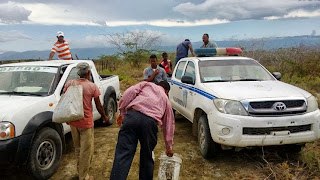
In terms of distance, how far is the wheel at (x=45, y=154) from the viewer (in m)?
3.91

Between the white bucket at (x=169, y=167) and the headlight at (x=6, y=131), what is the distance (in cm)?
189

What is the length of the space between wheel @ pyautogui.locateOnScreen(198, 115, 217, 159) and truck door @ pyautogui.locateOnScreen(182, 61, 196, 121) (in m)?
0.59

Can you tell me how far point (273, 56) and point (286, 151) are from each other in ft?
33.6

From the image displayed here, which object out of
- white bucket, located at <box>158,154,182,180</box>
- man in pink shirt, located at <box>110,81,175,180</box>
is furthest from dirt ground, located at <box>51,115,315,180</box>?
man in pink shirt, located at <box>110,81,175,180</box>

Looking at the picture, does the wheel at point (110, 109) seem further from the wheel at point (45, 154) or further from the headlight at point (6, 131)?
the headlight at point (6, 131)

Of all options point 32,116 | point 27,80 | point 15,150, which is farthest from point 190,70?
point 15,150

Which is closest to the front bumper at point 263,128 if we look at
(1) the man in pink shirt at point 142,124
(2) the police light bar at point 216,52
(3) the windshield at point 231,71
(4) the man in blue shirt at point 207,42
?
(1) the man in pink shirt at point 142,124

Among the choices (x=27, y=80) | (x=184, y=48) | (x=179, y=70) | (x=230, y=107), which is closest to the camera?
(x=230, y=107)

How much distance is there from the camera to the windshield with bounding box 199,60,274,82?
18.1 ft

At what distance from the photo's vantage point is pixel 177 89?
263 inches

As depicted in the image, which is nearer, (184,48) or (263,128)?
(263,128)

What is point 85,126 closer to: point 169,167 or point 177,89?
point 169,167

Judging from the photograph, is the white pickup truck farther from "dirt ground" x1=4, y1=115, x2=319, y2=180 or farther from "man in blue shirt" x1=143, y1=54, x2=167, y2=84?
"man in blue shirt" x1=143, y1=54, x2=167, y2=84

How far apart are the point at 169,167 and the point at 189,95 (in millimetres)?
2386
